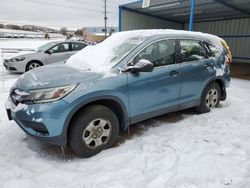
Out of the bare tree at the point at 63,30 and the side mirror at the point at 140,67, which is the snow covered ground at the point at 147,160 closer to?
the side mirror at the point at 140,67

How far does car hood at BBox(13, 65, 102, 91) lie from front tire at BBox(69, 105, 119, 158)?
0.43 metres

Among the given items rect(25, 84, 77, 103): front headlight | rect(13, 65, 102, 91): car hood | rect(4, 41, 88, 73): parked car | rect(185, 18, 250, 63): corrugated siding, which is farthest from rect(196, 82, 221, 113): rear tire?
rect(185, 18, 250, 63): corrugated siding

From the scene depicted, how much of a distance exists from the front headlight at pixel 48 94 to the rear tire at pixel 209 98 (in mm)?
2956

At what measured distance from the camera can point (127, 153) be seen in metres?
3.28

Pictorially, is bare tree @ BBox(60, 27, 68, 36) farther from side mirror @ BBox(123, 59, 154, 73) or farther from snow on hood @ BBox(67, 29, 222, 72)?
side mirror @ BBox(123, 59, 154, 73)

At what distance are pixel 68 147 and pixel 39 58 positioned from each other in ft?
21.7

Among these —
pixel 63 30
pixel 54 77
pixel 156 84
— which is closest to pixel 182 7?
pixel 156 84

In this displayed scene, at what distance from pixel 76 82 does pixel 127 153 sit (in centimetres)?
122

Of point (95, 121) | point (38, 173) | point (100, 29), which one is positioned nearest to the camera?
point (38, 173)

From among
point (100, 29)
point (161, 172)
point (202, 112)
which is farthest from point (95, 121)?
point (100, 29)

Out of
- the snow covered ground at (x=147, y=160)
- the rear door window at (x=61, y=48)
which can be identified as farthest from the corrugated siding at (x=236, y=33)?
the snow covered ground at (x=147, y=160)

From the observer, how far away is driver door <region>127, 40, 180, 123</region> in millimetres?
3515

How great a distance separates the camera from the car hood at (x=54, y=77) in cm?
295

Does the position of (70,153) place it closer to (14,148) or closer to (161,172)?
(14,148)
